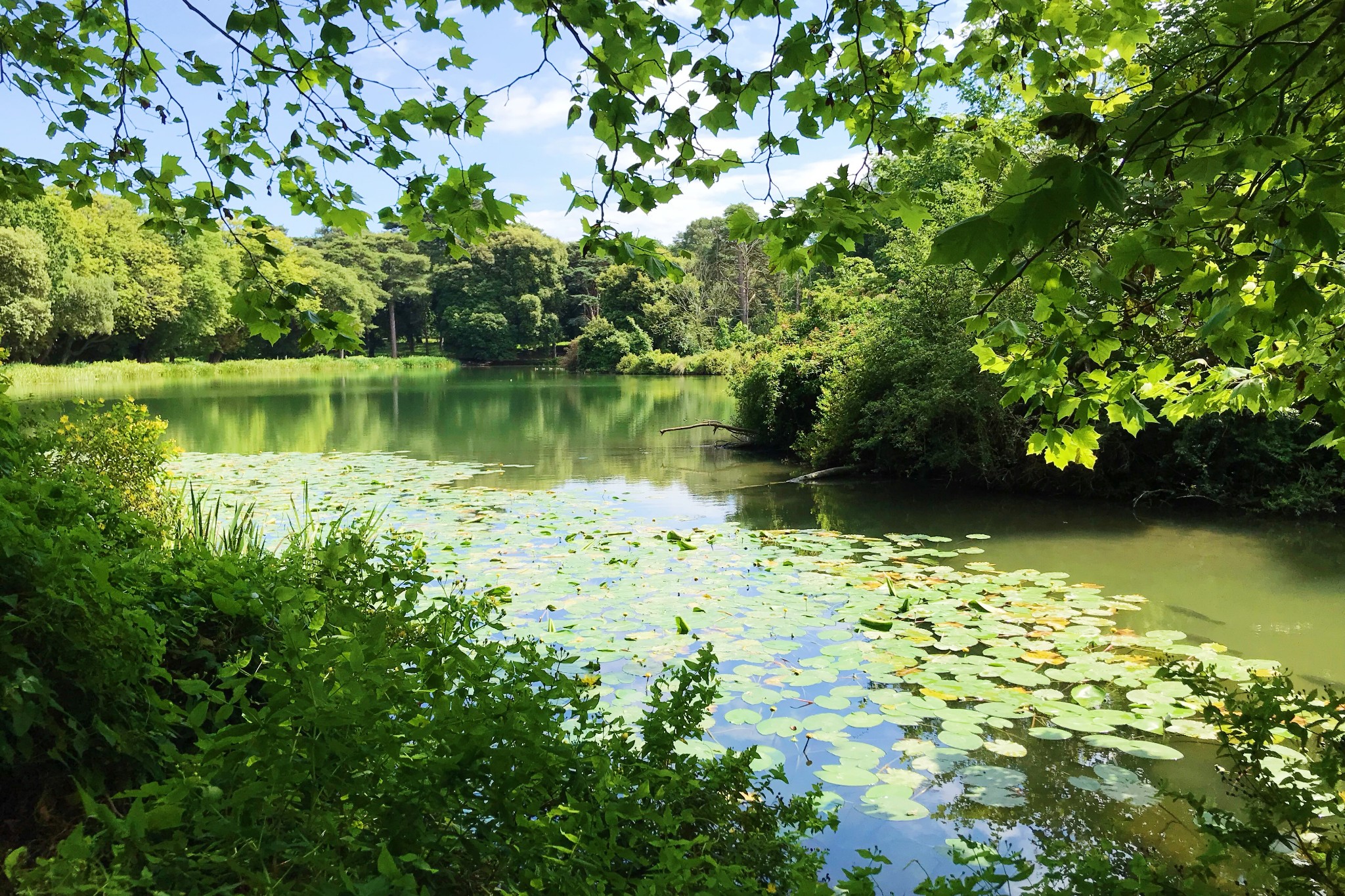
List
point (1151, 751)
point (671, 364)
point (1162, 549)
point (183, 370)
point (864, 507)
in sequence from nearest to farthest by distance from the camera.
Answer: point (1151, 751)
point (1162, 549)
point (864, 507)
point (183, 370)
point (671, 364)

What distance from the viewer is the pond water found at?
3363 mm

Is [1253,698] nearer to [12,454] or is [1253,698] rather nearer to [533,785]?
[533,785]

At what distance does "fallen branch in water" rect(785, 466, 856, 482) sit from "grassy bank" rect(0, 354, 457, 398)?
20736 millimetres

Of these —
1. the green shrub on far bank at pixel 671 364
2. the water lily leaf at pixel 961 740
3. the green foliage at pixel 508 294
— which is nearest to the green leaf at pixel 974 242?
the water lily leaf at pixel 961 740

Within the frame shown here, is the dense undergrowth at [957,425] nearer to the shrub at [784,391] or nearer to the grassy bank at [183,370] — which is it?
the shrub at [784,391]

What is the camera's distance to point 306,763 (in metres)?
1.73

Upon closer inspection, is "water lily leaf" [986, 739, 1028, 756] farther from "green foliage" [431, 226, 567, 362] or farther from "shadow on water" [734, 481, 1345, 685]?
"green foliage" [431, 226, 567, 362]

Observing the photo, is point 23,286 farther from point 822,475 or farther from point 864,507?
point 864,507

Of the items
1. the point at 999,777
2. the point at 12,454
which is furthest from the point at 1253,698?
the point at 12,454

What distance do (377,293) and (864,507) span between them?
5676 centimetres

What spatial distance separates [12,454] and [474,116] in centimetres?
250

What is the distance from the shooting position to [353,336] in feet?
11.7

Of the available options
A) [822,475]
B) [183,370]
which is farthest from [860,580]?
[183,370]

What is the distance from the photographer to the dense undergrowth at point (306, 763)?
1.58 metres
